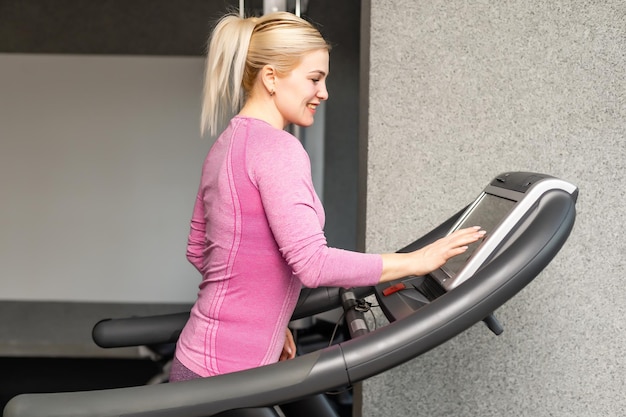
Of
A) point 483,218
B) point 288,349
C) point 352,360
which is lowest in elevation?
point 288,349

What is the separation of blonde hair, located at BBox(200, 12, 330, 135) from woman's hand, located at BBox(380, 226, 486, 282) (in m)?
0.40

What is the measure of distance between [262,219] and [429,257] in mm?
292

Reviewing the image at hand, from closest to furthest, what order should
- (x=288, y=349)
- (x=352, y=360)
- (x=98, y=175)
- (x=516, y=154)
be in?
(x=352, y=360) < (x=288, y=349) < (x=516, y=154) < (x=98, y=175)

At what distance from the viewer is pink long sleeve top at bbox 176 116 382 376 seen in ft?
4.24

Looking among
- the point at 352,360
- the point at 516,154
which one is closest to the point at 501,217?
the point at 352,360

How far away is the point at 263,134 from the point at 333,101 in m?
3.75

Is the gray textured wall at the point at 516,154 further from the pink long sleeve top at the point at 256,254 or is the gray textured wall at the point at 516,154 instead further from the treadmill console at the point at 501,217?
the pink long sleeve top at the point at 256,254

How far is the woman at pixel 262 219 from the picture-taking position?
130 centimetres

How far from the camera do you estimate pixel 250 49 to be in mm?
1453

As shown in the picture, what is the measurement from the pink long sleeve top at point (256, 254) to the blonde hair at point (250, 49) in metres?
0.07

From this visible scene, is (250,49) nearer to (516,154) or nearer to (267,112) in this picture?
(267,112)

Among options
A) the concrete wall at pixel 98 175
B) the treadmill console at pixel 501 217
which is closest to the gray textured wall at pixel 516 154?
the treadmill console at pixel 501 217

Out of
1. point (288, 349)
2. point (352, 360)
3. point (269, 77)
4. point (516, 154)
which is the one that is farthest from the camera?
point (516, 154)

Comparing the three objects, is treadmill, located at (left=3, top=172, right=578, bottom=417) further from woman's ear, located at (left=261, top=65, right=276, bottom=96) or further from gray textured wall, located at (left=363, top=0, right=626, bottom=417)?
gray textured wall, located at (left=363, top=0, right=626, bottom=417)
